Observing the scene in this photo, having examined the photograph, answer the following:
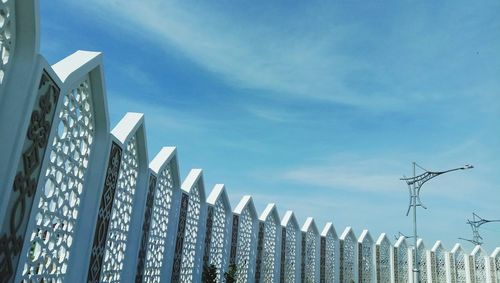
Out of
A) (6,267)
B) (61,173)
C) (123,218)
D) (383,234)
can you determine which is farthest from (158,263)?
(383,234)

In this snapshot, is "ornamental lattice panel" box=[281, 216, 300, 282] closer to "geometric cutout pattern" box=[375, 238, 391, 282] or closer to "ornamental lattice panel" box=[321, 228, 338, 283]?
"ornamental lattice panel" box=[321, 228, 338, 283]

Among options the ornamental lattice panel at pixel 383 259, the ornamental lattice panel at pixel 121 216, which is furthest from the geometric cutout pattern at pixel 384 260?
the ornamental lattice panel at pixel 121 216

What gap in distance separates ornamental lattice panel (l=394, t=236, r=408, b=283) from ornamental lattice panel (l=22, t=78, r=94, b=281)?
21.7 metres

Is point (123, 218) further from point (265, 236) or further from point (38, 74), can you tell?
point (265, 236)

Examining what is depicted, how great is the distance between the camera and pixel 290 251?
59.6ft

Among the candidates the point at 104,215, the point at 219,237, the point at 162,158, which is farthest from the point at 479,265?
the point at 104,215

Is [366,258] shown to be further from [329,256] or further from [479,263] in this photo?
[479,263]

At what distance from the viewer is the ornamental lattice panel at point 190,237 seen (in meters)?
11.1

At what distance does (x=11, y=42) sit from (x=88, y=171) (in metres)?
2.53

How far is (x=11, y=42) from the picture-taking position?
177 inches

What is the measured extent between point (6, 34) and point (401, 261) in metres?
24.6

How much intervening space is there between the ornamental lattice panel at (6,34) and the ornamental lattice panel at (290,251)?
14.6 meters

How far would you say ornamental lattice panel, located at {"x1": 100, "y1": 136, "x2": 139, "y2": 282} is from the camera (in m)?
7.46

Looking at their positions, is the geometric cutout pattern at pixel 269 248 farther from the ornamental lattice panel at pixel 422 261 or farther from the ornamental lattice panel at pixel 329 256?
the ornamental lattice panel at pixel 422 261
